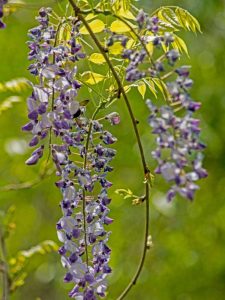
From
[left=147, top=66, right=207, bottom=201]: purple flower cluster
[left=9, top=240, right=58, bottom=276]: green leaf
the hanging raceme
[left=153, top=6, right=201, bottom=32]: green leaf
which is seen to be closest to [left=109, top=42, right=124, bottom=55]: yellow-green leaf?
the hanging raceme

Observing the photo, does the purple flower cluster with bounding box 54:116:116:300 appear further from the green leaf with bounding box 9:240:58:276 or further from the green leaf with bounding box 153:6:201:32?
the green leaf with bounding box 9:240:58:276

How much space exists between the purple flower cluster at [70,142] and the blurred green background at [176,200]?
7.79 feet

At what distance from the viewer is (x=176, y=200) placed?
3586 millimetres

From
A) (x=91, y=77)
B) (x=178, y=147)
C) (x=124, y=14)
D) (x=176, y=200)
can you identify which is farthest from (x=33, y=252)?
(x=176, y=200)

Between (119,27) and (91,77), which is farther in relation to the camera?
(91,77)

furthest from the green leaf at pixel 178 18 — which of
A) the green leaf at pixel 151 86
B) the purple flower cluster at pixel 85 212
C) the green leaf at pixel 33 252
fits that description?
the green leaf at pixel 33 252

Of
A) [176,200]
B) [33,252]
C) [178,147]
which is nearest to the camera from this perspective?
[178,147]

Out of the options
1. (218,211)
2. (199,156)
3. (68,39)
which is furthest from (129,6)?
(218,211)

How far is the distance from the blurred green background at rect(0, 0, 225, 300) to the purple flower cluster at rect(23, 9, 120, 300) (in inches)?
93.5

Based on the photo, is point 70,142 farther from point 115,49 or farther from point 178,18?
point 178,18

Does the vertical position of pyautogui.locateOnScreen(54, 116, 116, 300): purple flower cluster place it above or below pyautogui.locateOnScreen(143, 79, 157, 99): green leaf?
below

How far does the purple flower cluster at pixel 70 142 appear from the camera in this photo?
935mm

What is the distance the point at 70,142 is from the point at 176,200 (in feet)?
8.77

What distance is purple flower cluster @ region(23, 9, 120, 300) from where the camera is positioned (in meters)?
0.93
